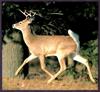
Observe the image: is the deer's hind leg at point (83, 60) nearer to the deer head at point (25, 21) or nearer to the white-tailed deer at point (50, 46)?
the white-tailed deer at point (50, 46)

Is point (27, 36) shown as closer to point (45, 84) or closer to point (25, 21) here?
point (25, 21)

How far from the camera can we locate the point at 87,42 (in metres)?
11.4

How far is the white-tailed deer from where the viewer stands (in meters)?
11.0

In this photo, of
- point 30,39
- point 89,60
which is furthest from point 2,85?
point 89,60

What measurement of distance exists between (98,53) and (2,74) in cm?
184

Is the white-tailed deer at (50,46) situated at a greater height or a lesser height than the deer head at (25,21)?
lesser

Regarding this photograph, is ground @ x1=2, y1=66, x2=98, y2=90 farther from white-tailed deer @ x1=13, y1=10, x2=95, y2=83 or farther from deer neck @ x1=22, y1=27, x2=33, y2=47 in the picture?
deer neck @ x1=22, y1=27, x2=33, y2=47

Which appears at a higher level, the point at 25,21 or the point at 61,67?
the point at 25,21

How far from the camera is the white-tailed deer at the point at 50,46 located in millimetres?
11008

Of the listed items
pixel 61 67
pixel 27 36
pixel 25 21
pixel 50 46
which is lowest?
pixel 61 67

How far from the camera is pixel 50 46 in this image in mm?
11102

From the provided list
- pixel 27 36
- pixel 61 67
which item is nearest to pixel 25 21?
pixel 27 36

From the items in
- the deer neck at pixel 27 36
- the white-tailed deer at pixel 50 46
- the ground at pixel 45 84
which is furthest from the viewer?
the deer neck at pixel 27 36

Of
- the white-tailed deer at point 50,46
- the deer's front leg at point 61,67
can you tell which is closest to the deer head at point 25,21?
the white-tailed deer at point 50,46
